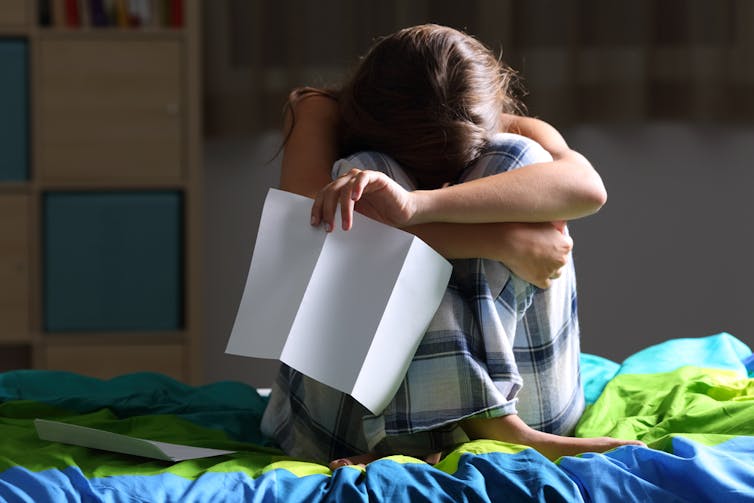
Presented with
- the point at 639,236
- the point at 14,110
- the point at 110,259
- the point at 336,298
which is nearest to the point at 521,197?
the point at 336,298

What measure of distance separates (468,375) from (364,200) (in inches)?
8.8

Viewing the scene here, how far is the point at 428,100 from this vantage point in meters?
1.21

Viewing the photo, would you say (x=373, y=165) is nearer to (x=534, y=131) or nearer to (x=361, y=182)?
(x=361, y=182)

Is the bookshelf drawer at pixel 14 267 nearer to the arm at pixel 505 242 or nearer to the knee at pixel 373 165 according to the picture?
the arm at pixel 505 242

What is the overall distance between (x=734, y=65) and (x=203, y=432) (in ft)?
6.98

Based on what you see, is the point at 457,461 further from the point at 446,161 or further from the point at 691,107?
the point at 691,107

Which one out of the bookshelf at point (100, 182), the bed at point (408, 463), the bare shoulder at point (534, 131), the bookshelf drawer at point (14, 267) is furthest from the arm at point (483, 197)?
the bookshelf drawer at point (14, 267)

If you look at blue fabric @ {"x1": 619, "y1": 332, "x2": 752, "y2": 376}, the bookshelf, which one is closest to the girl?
blue fabric @ {"x1": 619, "y1": 332, "x2": 752, "y2": 376}

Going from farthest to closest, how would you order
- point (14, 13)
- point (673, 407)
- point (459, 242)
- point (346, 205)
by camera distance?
point (14, 13)
point (673, 407)
point (459, 242)
point (346, 205)

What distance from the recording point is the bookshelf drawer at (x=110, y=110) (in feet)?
8.65

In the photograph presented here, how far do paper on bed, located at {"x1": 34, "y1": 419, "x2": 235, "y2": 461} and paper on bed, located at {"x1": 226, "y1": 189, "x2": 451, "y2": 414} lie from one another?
0.44 feet

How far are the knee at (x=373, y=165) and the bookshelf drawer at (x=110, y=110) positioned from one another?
1.52 meters

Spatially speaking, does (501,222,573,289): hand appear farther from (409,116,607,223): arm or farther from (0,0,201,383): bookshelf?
(0,0,201,383): bookshelf

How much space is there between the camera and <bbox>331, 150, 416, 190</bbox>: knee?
1218 mm
